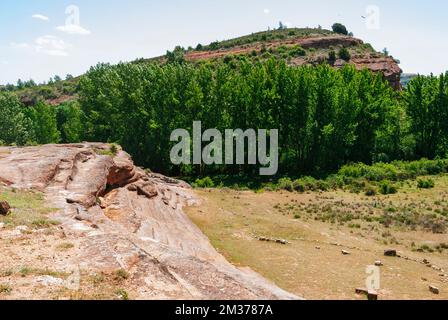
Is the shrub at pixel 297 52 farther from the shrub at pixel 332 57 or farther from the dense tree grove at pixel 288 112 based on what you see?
the dense tree grove at pixel 288 112

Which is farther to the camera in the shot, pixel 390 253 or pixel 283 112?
pixel 283 112

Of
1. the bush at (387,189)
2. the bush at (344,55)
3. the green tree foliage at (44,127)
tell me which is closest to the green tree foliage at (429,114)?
the bush at (387,189)

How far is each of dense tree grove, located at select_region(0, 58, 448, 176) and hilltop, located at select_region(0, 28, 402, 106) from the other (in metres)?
33.4

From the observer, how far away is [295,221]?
34281 mm

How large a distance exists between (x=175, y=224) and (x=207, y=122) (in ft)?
106

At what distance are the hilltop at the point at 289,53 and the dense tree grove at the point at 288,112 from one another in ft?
110

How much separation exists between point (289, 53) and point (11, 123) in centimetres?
6754

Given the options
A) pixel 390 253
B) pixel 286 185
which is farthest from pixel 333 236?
pixel 286 185

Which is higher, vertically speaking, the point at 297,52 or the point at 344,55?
the point at 297,52

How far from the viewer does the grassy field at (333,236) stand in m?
20.6

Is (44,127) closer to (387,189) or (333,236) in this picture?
(387,189)

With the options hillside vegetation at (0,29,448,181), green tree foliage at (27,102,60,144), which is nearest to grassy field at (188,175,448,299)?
hillside vegetation at (0,29,448,181)

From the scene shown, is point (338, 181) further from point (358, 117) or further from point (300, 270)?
point (300, 270)

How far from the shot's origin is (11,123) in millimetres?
75312
